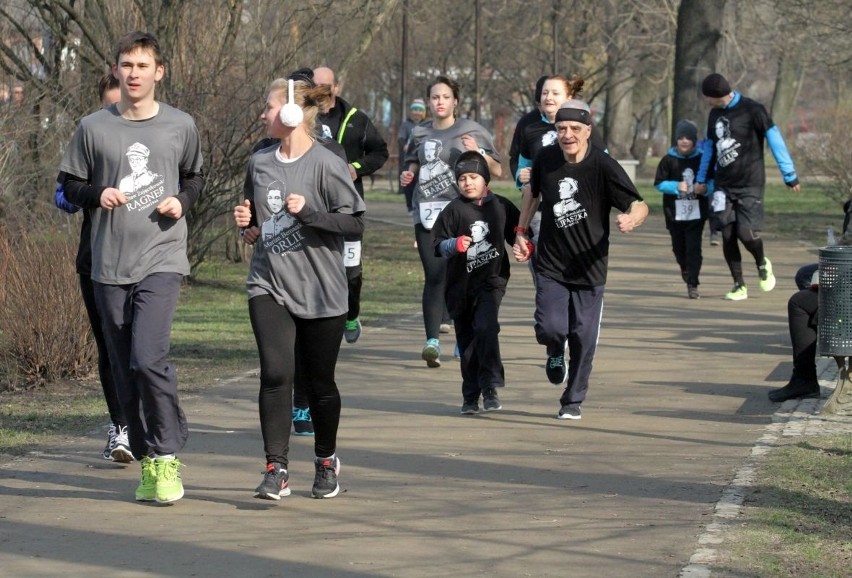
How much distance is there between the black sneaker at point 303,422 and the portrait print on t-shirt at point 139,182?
1.91 m

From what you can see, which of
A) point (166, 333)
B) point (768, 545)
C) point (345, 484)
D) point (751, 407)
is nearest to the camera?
point (768, 545)

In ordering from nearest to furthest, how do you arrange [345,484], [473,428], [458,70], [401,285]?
1. [345,484]
2. [473,428]
3. [401,285]
4. [458,70]

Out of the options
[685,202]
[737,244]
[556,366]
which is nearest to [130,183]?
[556,366]

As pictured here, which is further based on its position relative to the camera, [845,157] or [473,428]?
[845,157]

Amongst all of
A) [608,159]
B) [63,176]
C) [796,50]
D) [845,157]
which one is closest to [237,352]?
[608,159]

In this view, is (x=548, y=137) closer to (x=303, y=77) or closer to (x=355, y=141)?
(x=355, y=141)

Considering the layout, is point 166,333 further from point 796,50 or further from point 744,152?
point 796,50

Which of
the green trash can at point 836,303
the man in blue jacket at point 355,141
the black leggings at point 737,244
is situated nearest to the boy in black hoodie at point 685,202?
the black leggings at point 737,244

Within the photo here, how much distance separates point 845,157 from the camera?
86.0 ft

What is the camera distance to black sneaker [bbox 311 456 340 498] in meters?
6.50

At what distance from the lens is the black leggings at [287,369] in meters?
6.30

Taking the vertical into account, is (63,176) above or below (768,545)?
above

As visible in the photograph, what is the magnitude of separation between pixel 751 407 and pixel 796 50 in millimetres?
29316

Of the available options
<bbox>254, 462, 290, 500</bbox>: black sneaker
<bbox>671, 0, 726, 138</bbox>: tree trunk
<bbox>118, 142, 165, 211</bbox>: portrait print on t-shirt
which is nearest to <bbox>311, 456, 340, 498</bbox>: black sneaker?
<bbox>254, 462, 290, 500</bbox>: black sneaker
